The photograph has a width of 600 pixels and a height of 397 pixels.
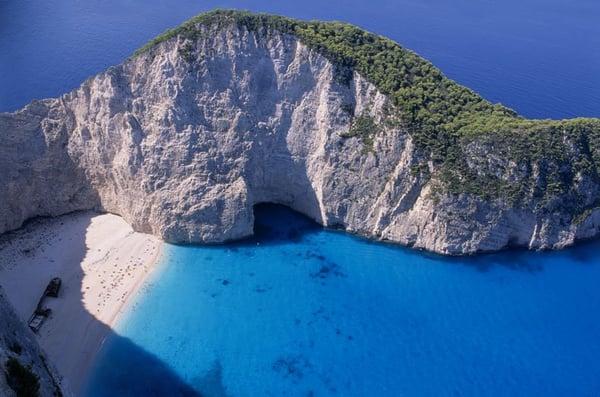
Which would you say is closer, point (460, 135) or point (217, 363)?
point (217, 363)

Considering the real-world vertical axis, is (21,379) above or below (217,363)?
above

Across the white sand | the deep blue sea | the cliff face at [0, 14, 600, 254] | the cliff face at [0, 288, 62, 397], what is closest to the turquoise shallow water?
the deep blue sea

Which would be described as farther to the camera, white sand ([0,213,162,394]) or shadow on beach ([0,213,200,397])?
white sand ([0,213,162,394])

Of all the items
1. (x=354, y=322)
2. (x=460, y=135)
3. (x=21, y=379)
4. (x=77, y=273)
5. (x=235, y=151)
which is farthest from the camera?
(x=235, y=151)

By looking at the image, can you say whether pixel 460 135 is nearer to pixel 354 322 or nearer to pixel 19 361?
pixel 354 322

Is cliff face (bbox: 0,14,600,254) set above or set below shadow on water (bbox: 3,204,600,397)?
above

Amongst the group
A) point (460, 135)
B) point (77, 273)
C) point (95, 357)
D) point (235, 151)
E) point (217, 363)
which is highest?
point (460, 135)

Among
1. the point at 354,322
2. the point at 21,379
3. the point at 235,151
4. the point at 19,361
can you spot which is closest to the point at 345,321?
the point at 354,322

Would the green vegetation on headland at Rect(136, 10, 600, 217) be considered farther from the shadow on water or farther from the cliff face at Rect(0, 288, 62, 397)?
the cliff face at Rect(0, 288, 62, 397)
